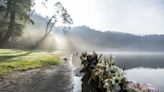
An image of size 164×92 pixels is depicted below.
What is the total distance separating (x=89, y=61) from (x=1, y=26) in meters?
73.5

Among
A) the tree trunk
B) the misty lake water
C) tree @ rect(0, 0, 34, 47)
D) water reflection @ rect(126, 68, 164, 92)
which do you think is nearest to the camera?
water reflection @ rect(126, 68, 164, 92)

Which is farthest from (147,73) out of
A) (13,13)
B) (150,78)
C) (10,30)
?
(13,13)

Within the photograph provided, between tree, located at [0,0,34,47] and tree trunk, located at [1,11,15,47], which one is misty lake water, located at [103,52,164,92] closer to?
tree, located at [0,0,34,47]

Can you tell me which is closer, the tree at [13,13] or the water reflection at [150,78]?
the water reflection at [150,78]

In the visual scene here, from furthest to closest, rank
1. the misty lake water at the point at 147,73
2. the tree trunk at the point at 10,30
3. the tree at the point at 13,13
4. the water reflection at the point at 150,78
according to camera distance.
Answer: the tree trunk at the point at 10,30, the tree at the point at 13,13, the misty lake water at the point at 147,73, the water reflection at the point at 150,78

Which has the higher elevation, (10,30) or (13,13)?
(13,13)

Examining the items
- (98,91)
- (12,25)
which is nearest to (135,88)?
(98,91)

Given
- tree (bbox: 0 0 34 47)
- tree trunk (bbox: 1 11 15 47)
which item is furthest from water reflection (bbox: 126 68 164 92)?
tree trunk (bbox: 1 11 15 47)

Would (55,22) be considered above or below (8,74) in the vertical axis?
above

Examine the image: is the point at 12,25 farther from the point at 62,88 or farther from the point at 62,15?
the point at 62,88

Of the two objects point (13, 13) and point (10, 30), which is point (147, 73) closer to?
point (10, 30)

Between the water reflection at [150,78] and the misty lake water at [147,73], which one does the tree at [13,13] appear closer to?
the misty lake water at [147,73]

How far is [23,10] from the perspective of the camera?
106 meters

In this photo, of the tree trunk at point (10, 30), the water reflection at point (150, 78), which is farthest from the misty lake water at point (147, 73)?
the tree trunk at point (10, 30)
